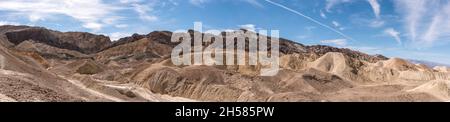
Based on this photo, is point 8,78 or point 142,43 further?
point 142,43

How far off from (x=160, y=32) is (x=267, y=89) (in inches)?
2799

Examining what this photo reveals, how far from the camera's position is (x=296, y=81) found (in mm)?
44750

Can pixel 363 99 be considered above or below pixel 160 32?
below

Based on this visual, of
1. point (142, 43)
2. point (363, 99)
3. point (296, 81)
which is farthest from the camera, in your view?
point (142, 43)

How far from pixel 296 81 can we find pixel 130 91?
1727cm

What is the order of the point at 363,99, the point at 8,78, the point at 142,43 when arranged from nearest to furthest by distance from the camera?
the point at 8,78
the point at 363,99
the point at 142,43
